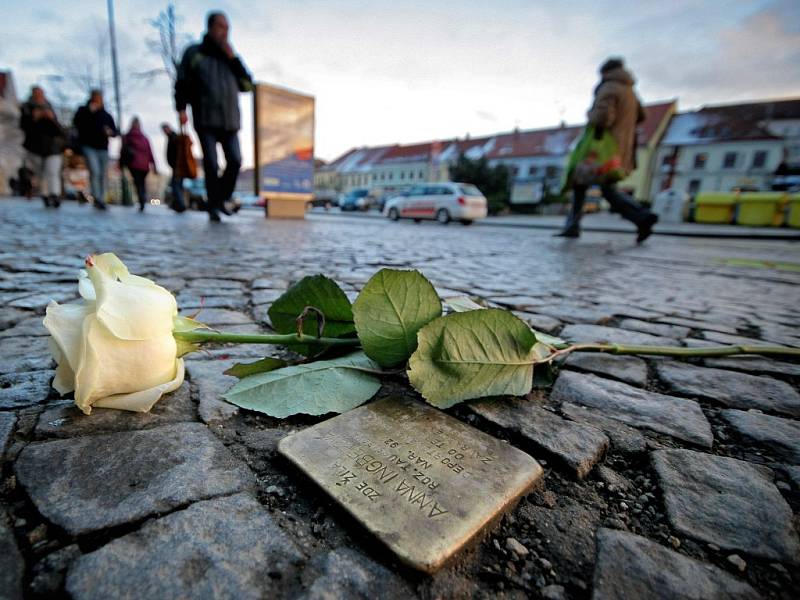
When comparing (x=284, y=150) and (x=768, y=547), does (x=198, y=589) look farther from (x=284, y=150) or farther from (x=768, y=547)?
(x=284, y=150)

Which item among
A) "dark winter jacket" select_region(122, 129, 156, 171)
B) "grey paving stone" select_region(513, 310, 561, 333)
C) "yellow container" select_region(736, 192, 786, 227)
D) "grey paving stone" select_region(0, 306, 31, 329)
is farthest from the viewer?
"yellow container" select_region(736, 192, 786, 227)

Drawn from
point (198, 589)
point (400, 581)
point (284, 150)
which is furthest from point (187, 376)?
point (284, 150)

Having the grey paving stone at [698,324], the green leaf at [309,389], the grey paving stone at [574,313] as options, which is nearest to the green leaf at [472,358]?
the green leaf at [309,389]

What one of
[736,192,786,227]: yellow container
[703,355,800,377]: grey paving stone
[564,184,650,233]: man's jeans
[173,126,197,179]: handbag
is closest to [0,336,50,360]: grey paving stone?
[703,355,800,377]: grey paving stone

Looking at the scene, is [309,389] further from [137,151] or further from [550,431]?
[137,151]

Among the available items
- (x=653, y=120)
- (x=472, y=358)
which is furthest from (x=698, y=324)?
(x=653, y=120)

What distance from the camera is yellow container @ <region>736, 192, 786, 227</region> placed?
1623cm

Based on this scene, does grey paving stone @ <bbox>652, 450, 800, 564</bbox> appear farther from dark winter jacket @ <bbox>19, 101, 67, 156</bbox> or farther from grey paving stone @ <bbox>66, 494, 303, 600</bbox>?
dark winter jacket @ <bbox>19, 101, 67, 156</bbox>

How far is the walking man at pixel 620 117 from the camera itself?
6176 mm

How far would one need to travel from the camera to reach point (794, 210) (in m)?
15.4

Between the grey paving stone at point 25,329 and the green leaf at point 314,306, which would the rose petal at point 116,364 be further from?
the grey paving stone at point 25,329

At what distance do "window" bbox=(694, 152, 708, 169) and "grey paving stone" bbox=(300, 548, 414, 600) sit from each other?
4961 centimetres

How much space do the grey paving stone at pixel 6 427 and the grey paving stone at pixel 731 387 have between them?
1634 mm

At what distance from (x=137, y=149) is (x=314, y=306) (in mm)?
11055
